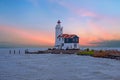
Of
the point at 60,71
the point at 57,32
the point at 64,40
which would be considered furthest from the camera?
the point at 57,32

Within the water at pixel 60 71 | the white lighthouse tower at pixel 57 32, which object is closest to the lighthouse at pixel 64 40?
the white lighthouse tower at pixel 57 32

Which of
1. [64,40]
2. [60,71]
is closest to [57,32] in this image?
[64,40]

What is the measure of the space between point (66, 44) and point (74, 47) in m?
4.21

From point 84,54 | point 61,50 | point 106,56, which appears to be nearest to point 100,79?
point 106,56

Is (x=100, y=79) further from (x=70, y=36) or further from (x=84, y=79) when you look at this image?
(x=70, y=36)

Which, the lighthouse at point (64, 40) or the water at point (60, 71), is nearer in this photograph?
the water at point (60, 71)

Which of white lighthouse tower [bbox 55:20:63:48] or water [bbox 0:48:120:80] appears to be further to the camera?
white lighthouse tower [bbox 55:20:63:48]

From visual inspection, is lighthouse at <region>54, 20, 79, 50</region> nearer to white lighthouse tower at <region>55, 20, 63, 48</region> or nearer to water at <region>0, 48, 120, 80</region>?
white lighthouse tower at <region>55, 20, 63, 48</region>

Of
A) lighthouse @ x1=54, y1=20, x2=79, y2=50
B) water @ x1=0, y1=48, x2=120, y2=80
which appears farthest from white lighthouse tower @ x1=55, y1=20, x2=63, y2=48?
water @ x1=0, y1=48, x2=120, y2=80

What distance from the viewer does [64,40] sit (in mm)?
102688

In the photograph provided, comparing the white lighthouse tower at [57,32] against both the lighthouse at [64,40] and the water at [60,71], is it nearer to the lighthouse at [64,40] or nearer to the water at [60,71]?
the lighthouse at [64,40]

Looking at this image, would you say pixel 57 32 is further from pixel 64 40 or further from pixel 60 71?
pixel 60 71

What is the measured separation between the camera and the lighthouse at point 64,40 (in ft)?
337

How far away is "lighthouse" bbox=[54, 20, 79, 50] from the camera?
102812 mm
